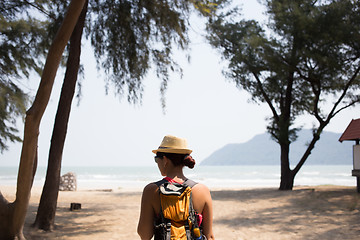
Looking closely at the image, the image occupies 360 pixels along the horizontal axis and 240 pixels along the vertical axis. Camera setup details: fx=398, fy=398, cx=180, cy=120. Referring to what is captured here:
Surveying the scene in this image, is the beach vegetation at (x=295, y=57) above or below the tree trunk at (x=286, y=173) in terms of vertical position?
above

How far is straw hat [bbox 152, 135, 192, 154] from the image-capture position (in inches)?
95.3

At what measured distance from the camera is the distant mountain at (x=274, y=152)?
108 m

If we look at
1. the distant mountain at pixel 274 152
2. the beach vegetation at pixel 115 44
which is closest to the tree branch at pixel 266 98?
the beach vegetation at pixel 115 44

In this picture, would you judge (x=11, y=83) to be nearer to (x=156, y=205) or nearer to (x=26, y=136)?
(x=26, y=136)

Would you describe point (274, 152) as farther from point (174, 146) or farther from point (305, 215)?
point (174, 146)

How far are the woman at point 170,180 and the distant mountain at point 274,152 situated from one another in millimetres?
105838

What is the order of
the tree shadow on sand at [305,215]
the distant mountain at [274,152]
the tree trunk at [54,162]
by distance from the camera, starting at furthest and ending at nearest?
1. the distant mountain at [274,152]
2. the tree shadow on sand at [305,215]
3. the tree trunk at [54,162]

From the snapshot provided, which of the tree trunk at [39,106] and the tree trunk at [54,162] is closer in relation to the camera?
the tree trunk at [39,106]

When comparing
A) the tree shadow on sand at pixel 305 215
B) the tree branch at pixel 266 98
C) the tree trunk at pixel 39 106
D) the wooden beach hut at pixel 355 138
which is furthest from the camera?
the tree branch at pixel 266 98

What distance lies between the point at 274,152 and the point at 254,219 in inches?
4699

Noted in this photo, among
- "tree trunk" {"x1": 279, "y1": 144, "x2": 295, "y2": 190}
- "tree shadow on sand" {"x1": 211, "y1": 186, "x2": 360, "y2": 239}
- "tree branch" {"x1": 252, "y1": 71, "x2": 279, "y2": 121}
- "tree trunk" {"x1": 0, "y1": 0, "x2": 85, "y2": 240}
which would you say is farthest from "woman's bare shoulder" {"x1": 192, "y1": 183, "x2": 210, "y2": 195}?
"tree branch" {"x1": 252, "y1": 71, "x2": 279, "y2": 121}

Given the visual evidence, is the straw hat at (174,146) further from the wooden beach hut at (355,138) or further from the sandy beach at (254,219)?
the wooden beach hut at (355,138)

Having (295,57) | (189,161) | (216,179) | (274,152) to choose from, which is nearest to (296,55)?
(295,57)

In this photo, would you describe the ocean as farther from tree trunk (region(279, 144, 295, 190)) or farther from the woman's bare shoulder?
the woman's bare shoulder
